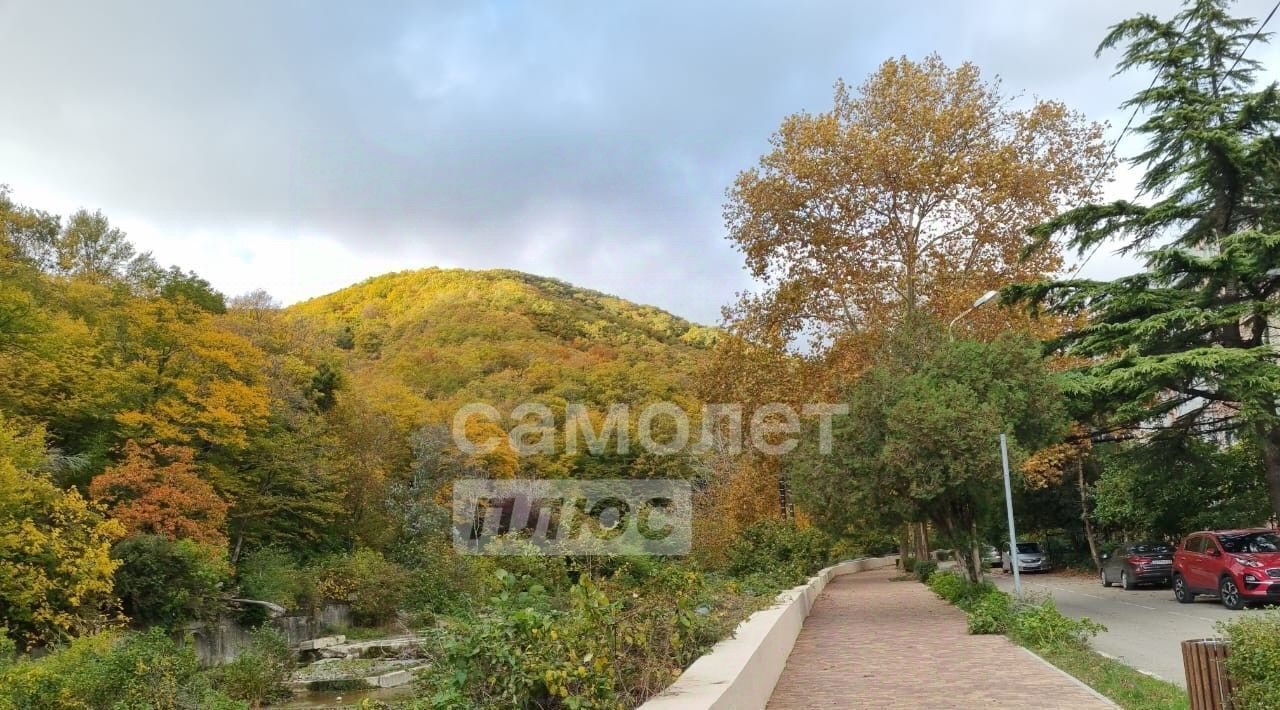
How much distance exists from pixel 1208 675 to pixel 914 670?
4.91 metres

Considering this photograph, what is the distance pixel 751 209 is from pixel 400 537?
19981 mm

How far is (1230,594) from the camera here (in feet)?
59.5

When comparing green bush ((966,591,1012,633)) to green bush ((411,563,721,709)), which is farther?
green bush ((966,591,1012,633))

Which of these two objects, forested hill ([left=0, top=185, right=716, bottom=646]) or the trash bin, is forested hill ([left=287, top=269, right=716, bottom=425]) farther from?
the trash bin

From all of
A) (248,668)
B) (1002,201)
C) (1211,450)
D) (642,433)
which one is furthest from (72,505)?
(642,433)

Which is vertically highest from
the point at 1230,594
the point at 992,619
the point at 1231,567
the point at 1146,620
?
the point at 1231,567

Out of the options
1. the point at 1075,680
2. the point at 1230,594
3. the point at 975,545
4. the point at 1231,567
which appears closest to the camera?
the point at 1075,680

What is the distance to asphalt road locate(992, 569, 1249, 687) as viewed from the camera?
12.1 m

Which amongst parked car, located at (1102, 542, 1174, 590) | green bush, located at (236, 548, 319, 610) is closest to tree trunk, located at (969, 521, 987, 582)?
parked car, located at (1102, 542, 1174, 590)

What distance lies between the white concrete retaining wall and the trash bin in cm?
293

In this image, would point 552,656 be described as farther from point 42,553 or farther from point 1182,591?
point 1182,591

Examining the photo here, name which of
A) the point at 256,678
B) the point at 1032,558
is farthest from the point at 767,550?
the point at 1032,558

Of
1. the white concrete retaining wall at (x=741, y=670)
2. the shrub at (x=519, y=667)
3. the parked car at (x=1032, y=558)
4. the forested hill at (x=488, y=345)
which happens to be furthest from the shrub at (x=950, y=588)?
the forested hill at (x=488, y=345)

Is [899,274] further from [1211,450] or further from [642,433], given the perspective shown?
[642,433]
